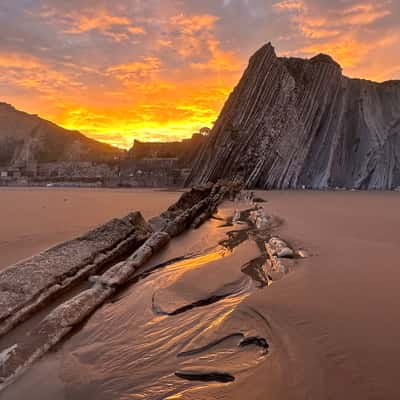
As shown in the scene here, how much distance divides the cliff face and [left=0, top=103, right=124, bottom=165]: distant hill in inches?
1699

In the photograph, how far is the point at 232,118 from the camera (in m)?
30.4

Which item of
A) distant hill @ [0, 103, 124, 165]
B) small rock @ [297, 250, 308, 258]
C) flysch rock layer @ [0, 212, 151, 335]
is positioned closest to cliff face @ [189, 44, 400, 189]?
flysch rock layer @ [0, 212, 151, 335]

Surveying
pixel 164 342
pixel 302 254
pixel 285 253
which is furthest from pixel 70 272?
pixel 302 254

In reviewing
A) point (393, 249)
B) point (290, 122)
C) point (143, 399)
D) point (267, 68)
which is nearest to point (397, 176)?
point (290, 122)

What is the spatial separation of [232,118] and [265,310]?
96.6ft

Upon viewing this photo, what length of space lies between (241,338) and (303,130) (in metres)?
30.5

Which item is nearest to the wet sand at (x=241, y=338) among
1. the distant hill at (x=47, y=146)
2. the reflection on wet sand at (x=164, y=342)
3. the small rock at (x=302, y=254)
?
the reflection on wet sand at (x=164, y=342)

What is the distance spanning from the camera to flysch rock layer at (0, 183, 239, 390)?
2.29 metres

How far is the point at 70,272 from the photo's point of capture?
12.8ft

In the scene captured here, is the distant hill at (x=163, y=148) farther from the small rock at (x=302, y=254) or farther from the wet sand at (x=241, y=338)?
the wet sand at (x=241, y=338)

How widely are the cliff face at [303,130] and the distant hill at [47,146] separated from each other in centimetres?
4314

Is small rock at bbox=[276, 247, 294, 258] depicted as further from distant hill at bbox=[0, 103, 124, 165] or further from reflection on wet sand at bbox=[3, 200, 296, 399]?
distant hill at bbox=[0, 103, 124, 165]

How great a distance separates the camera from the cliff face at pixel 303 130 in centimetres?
2891

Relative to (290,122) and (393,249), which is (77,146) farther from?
(393,249)
